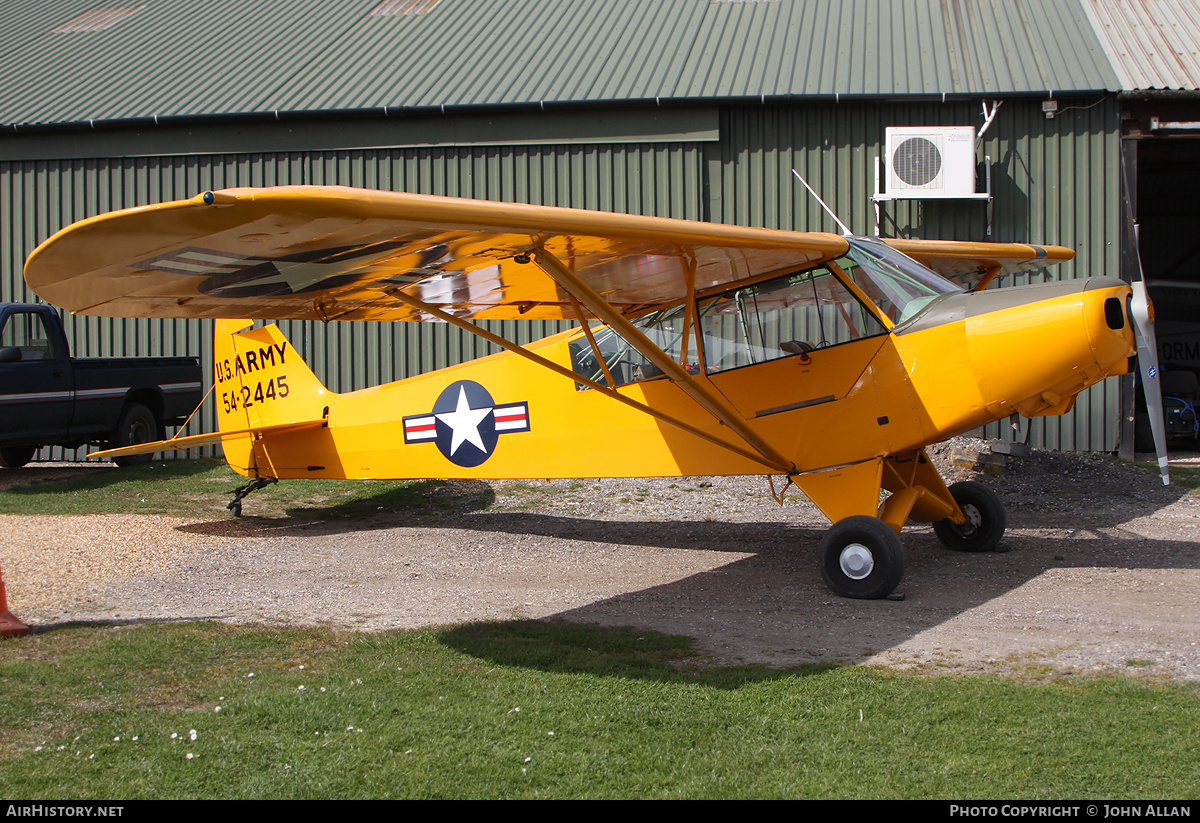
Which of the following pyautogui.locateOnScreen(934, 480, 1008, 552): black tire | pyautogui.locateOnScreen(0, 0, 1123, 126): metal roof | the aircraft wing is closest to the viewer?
the aircraft wing

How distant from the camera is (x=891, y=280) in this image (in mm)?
7090

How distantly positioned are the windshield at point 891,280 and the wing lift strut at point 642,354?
1301 mm

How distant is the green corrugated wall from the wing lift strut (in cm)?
685

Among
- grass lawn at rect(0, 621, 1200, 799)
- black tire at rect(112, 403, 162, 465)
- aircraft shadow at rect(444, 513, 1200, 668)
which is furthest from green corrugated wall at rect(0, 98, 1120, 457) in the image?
grass lawn at rect(0, 621, 1200, 799)

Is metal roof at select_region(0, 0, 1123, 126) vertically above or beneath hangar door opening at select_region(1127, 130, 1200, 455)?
above

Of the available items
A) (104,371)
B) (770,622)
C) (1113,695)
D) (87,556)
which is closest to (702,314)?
(770,622)

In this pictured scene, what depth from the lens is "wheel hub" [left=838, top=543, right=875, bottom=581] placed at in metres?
6.54

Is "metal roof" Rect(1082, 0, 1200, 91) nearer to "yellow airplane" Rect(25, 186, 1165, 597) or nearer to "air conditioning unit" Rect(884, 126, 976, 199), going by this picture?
"air conditioning unit" Rect(884, 126, 976, 199)

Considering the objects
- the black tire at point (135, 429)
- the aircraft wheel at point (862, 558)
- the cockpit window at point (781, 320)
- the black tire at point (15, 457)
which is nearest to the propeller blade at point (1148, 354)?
the cockpit window at point (781, 320)

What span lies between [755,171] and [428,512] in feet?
22.0

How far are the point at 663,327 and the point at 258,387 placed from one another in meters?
4.74

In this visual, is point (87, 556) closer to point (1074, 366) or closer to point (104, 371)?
point (104, 371)
